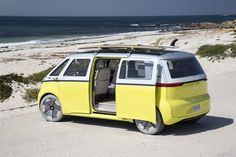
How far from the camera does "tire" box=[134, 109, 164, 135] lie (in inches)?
373

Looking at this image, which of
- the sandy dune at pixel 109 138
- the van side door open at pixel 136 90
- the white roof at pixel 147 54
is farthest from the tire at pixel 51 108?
the van side door open at pixel 136 90

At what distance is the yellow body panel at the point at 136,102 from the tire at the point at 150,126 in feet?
0.40

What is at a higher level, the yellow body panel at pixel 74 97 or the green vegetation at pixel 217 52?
the yellow body panel at pixel 74 97

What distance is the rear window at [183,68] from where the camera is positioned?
371 inches

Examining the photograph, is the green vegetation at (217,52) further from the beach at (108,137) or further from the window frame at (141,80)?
the window frame at (141,80)

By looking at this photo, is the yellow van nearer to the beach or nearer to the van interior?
the van interior

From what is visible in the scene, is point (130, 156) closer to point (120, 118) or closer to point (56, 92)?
point (120, 118)

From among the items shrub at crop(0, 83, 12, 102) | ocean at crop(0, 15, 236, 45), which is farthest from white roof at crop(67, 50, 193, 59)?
ocean at crop(0, 15, 236, 45)

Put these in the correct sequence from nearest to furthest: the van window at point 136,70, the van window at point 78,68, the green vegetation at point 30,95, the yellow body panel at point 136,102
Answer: the yellow body panel at point 136,102
the van window at point 136,70
the van window at point 78,68
the green vegetation at point 30,95

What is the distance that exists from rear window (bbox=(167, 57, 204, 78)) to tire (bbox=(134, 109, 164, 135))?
2.68 feet

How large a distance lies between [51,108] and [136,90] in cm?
244

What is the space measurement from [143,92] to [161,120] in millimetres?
638

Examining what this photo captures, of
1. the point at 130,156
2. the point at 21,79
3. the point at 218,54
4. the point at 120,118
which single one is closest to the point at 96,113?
the point at 120,118

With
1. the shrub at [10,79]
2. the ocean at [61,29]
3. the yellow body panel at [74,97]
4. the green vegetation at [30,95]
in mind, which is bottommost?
the ocean at [61,29]
